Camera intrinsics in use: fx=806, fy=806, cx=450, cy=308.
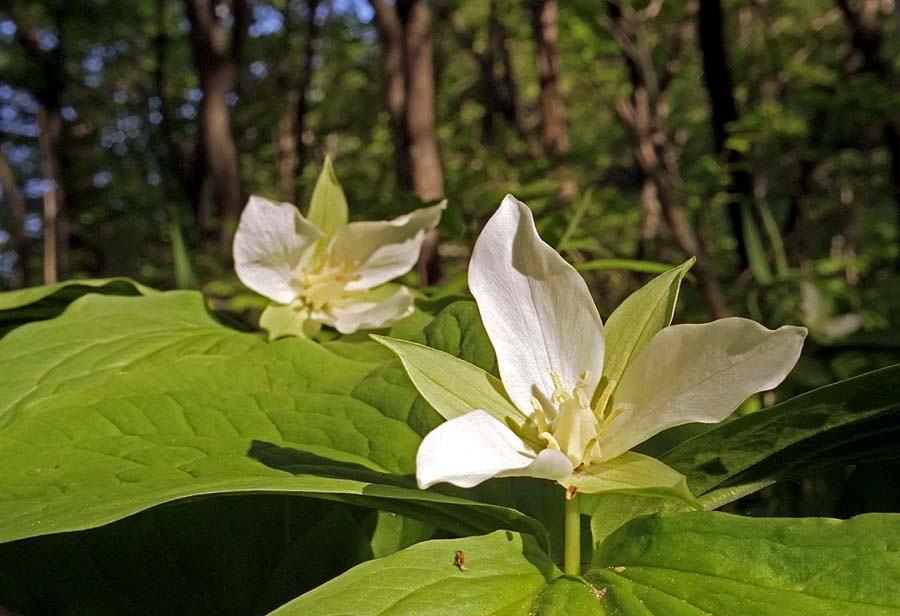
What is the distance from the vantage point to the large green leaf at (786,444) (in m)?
0.50

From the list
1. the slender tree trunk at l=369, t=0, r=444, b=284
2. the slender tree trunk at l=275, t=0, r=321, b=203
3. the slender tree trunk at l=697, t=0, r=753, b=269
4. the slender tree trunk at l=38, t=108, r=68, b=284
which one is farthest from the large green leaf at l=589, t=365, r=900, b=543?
the slender tree trunk at l=275, t=0, r=321, b=203

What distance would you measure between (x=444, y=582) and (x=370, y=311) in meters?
0.59

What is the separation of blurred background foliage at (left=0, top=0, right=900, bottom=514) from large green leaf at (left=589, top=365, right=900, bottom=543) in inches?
8.3

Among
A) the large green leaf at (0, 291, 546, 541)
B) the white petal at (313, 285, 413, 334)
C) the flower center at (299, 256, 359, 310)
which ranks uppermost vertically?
the flower center at (299, 256, 359, 310)

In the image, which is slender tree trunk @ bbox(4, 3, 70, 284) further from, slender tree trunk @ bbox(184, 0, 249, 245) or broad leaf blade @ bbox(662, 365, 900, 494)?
broad leaf blade @ bbox(662, 365, 900, 494)

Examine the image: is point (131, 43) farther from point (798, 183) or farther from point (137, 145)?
point (798, 183)

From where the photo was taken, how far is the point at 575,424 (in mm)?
564

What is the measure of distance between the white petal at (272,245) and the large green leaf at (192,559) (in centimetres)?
40

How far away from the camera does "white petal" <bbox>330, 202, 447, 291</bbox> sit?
1.08 meters

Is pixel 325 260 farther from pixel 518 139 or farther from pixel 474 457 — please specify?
pixel 518 139

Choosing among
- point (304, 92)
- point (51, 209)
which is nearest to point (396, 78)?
point (51, 209)

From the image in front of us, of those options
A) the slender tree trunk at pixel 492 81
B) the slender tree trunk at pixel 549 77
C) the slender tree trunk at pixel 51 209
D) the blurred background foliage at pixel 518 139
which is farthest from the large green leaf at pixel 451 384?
the slender tree trunk at pixel 492 81

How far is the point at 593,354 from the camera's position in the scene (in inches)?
23.8

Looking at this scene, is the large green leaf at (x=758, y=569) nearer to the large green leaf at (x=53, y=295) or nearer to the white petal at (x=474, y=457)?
the white petal at (x=474, y=457)
